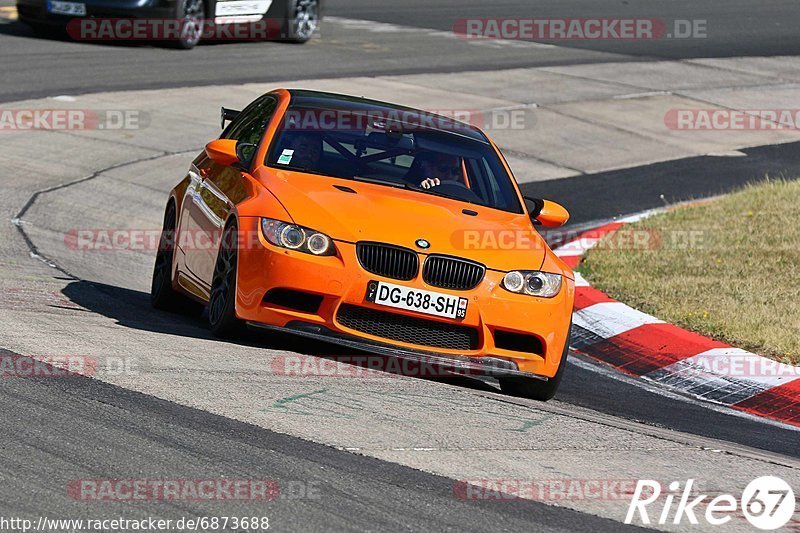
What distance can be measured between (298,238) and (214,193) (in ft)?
4.06

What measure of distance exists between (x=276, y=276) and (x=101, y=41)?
1523 centimetres

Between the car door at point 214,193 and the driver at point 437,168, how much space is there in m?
1.00

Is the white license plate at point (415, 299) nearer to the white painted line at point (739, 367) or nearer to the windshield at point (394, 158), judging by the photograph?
the windshield at point (394, 158)

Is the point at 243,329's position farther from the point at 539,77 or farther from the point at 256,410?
the point at 539,77

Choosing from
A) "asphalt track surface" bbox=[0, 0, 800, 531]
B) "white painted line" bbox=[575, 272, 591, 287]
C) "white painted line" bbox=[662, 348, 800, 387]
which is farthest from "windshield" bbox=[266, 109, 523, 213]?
"white painted line" bbox=[575, 272, 591, 287]

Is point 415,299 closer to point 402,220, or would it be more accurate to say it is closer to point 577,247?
point 402,220

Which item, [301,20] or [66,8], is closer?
[66,8]

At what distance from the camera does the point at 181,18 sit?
2117cm

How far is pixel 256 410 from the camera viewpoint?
5.89 metres

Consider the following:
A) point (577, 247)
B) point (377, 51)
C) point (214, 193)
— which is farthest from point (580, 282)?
point (377, 51)

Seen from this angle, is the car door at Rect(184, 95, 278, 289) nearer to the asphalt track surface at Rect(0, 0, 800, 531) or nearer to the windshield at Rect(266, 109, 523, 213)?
the windshield at Rect(266, 109, 523, 213)

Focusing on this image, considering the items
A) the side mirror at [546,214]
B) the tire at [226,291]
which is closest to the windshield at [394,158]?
the side mirror at [546,214]

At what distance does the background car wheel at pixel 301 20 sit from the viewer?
2350 centimetres

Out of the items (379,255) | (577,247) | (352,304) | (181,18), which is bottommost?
(577,247)
